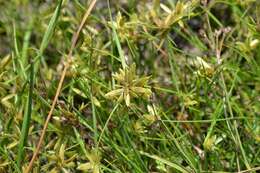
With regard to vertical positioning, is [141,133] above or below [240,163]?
above

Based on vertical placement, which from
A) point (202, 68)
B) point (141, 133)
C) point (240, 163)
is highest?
point (202, 68)

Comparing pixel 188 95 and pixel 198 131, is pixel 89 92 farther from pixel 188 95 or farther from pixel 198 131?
pixel 198 131

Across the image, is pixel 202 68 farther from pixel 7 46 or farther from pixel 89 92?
pixel 7 46

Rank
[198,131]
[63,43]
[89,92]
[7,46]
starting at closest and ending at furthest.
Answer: [89,92] < [198,131] < [63,43] < [7,46]

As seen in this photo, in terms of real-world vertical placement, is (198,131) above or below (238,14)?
below

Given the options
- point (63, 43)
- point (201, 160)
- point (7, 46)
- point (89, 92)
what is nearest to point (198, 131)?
point (201, 160)

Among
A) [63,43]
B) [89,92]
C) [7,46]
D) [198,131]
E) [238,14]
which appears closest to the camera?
[89,92]

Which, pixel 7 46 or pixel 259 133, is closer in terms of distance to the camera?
pixel 259 133

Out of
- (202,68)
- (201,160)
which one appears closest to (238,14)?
(202,68)

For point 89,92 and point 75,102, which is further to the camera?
point 75,102

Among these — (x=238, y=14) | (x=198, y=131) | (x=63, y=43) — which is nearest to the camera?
(x=198, y=131)
